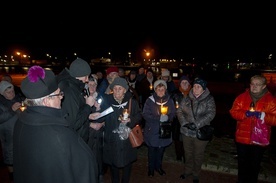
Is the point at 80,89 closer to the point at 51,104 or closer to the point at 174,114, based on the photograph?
the point at 51,104

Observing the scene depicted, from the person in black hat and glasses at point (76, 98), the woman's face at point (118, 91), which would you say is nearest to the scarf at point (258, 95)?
the woman's face at point (118, 91)

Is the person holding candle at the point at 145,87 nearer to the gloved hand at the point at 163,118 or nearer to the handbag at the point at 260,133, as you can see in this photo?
the gloved hand at the point at 163,118

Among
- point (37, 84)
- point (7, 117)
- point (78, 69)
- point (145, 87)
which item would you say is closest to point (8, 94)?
point (7, 117)

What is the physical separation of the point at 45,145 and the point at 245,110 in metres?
3.75

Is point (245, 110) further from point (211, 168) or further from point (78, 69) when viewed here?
point (78, 69)

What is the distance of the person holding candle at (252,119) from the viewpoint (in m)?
3.93

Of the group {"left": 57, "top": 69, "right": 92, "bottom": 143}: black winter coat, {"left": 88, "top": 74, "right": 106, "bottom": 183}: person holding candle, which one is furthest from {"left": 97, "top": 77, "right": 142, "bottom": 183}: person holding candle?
{"left": 57, "top": 69, "right": 92, "bottom": 143}: black winter coat

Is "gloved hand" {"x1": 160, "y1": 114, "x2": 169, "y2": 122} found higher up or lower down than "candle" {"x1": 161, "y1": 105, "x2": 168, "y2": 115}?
lower down

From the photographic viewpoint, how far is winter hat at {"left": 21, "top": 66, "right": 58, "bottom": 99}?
75.1 inches

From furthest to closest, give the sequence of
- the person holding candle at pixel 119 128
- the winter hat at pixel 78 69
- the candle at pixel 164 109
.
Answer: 1. the candle at pixel 164 109
2. the person holding candle at pixel 119 128
3. the winter hat at pixel 78 69

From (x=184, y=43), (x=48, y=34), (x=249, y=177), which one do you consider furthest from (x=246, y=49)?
(x=249, y=177)

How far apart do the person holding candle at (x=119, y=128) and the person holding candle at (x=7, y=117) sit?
6.22 ft

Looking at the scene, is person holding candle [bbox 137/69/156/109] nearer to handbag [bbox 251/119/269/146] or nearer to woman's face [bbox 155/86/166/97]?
woman's face [bbox 155/86/166/97]

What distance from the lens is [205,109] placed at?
433cm
